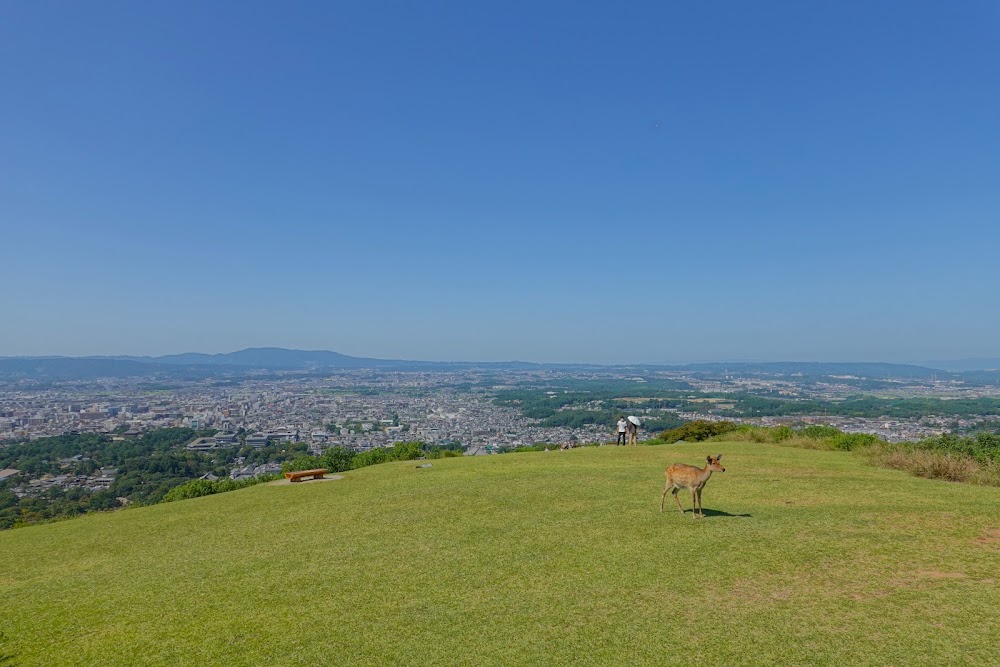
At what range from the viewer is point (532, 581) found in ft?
23.8

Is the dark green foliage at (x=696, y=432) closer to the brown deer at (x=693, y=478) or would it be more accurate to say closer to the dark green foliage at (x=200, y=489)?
the brown deer at (x=693, y=478)

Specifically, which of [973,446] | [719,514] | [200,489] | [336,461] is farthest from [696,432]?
[200,489]

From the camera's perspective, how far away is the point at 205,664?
5516 mm

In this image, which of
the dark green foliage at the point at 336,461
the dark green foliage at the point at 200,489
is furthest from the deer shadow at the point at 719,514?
the dark green foliage at the point at 200,489

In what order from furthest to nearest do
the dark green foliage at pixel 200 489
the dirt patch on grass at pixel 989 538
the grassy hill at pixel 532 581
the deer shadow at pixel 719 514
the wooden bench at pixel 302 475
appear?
the dark green foliage at pixel 200 489 < the wooden bench at pixel 302 475 < the deer shadow at pixel 719 514 < the dirt patch on grass at pixel 989 538 < the grassy hill at pixel 532 581

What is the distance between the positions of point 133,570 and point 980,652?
11.5 meters

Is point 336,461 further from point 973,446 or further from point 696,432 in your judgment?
point 973,446

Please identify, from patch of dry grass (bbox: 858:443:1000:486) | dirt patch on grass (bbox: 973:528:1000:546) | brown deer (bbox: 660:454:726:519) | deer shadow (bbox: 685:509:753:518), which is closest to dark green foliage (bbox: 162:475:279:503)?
brown deer (bbox: 660:454:726:519)

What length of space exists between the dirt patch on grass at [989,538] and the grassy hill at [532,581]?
0.06 m

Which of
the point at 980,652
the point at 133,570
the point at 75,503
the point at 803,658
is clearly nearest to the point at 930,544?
the point at 980,652

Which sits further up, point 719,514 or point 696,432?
point 719,514

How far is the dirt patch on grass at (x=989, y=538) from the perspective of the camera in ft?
25.8

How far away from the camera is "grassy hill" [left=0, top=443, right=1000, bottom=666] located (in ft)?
18.1

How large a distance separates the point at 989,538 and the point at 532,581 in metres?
7.14
